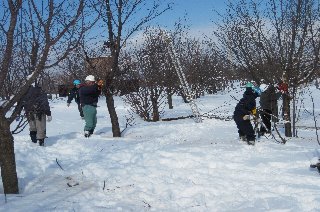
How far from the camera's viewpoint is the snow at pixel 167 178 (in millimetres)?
4598

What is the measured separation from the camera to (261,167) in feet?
19.7

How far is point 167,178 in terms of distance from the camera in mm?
5637

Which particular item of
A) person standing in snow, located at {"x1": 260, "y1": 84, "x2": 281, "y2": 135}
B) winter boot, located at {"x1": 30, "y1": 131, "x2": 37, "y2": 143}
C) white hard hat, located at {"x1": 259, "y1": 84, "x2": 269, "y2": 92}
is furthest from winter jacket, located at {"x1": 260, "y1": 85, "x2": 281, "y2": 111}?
winter boot, located at {"x1": 30, "y1": 131, "x2": 37, "y2": 143}

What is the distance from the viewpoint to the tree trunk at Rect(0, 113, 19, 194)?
480 cm

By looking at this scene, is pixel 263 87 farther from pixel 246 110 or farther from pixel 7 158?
pixel 7 158

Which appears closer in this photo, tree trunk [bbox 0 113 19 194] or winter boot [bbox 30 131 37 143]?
tree trunk [bbox 0 113 19 194]

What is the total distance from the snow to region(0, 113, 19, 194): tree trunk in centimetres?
17

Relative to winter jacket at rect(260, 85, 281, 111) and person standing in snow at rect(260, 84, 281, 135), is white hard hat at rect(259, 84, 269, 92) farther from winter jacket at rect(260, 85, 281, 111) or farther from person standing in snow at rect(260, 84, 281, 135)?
winter jacket at rect(260, 85, 281, 111)

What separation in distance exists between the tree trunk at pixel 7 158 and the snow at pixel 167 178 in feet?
0.56

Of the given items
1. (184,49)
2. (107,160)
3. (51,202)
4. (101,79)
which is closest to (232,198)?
(51,202)

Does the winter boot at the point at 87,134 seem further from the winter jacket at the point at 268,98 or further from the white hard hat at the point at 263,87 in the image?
the winter jacket at the point at 268,98

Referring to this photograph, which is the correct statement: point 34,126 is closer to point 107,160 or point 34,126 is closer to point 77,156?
point 77,156

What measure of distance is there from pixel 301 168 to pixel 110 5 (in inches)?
226

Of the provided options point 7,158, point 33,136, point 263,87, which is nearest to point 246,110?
point 263,87
